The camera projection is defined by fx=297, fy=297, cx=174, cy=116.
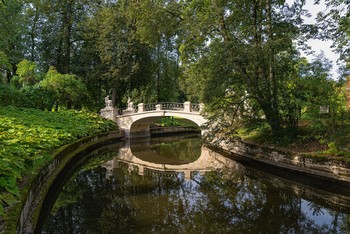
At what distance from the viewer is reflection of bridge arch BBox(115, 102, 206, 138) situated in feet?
75.5

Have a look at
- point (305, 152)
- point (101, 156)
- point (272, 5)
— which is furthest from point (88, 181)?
point (272, 5)

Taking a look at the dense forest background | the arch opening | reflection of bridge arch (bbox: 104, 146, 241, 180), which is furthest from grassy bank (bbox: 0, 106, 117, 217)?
the arch opening

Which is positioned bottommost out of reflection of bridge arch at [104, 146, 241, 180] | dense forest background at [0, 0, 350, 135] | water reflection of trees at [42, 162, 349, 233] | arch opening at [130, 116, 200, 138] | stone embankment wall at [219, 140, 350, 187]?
water reflection of trees at [42, 162, 349, 233]

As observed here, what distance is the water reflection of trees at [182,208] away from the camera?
693cm

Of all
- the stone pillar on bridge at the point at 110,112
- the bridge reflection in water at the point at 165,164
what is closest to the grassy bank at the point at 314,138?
the bridge reflection in water at the point at 165,164

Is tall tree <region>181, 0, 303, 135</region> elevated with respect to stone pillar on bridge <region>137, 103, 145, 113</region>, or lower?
elevated

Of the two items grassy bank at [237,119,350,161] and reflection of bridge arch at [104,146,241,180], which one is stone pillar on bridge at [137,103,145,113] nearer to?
reflection of bridge arch at [104,146,241,180]

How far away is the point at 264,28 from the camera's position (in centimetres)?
1412

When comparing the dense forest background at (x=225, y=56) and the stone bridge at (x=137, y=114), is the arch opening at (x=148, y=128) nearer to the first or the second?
the stone bridge at (x=137, y=114)

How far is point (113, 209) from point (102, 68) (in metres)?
23.6

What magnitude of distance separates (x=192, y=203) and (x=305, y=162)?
5.44 metres

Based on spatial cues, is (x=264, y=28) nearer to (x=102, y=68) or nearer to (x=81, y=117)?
(x=81, y=117)

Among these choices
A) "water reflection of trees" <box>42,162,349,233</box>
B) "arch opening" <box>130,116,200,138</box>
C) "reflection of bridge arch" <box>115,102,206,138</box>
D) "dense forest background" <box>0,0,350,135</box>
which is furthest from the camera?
"arch opening" <box>130,116,200,138</box>

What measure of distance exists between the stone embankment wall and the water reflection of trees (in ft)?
6.44
